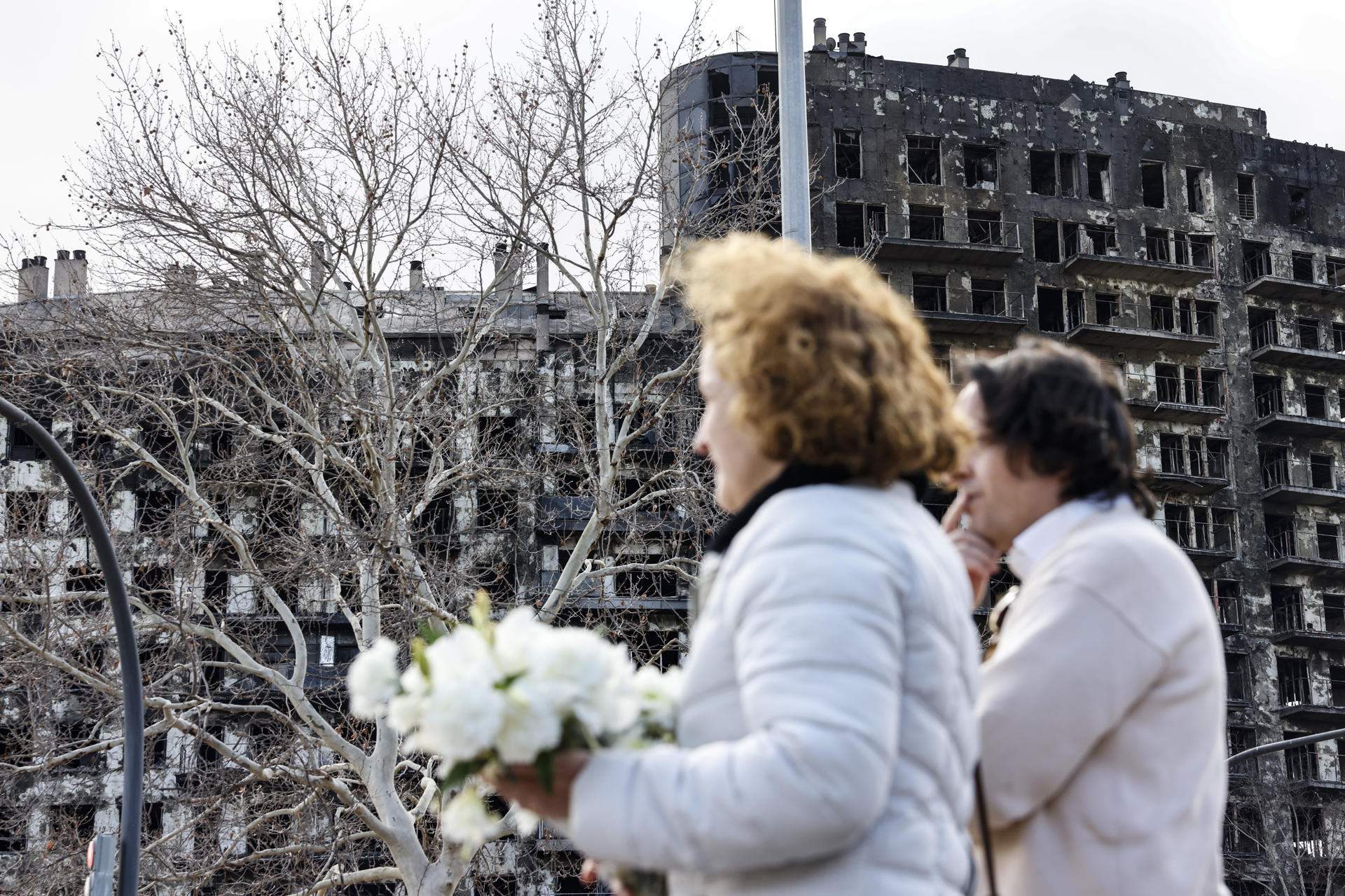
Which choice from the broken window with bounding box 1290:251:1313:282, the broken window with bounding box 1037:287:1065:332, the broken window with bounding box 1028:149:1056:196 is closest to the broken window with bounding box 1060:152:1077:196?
the broken window with bounding box 1028:149:1056:196

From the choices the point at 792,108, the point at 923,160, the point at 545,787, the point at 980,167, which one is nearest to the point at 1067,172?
the point at 980,167

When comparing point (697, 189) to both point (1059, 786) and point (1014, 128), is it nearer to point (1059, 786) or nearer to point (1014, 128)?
point (1059, 786)

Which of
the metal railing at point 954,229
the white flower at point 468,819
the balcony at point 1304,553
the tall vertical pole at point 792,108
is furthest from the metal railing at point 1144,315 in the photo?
the white flower at point 468,819

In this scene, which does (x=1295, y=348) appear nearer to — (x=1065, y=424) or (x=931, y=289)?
(x=931, y=289)

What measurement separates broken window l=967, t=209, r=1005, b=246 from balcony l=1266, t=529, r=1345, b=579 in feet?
44.6

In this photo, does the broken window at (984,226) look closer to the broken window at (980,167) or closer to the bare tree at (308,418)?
the broken window at (980,167)

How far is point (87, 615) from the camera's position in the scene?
68.4 ft

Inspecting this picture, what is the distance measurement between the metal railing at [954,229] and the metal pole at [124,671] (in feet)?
137

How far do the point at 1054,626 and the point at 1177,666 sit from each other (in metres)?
0.24

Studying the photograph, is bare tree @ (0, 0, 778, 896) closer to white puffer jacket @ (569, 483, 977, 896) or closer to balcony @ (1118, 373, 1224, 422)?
white puffer jacket @ (569, 483, 977, 896)

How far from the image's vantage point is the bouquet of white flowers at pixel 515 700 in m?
2.34

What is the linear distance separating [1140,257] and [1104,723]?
54.5m

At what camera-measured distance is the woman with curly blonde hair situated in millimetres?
2189

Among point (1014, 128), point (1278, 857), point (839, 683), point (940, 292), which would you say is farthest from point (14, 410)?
point (1014, 128)
